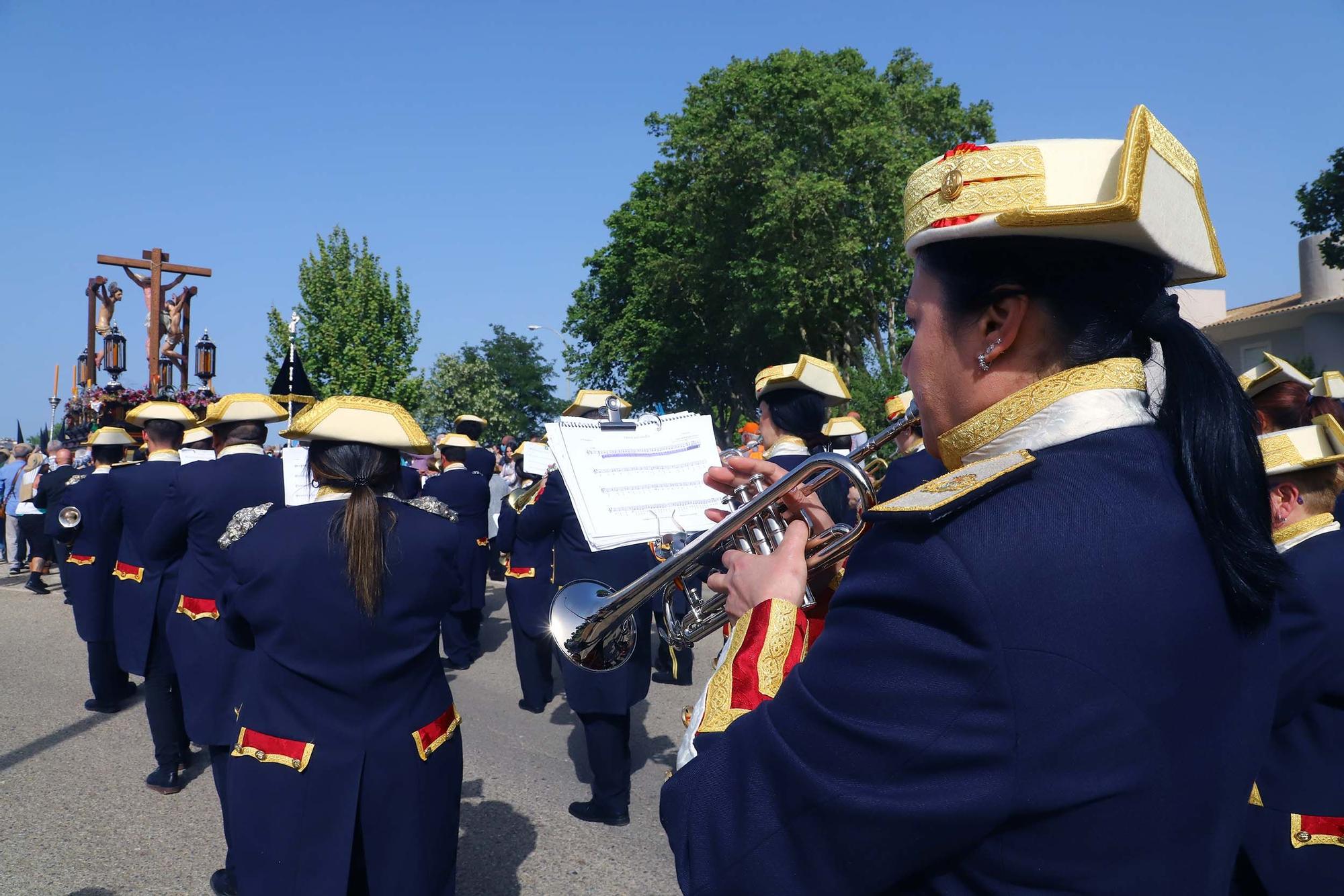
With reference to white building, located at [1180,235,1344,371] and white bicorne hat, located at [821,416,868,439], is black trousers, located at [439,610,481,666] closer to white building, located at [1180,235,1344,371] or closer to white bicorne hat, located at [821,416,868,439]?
white bicorne hat, located at [821,416,868,439]

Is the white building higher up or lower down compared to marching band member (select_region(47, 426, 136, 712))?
higher up

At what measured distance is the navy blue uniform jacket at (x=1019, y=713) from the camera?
3.51 ft

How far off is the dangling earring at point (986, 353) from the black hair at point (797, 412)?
3.41m

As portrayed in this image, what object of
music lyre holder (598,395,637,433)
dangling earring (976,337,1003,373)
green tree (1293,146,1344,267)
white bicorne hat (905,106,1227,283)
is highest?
green tree (1293,146,1344,267)

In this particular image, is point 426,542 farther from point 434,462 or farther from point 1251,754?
point 434,462

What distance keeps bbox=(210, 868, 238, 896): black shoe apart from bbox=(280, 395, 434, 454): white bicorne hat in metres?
2.46

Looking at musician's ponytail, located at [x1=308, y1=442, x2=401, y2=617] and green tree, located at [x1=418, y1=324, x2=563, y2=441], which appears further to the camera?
green tree, located at [x1=418, y1=324, x2=563, y2=441]

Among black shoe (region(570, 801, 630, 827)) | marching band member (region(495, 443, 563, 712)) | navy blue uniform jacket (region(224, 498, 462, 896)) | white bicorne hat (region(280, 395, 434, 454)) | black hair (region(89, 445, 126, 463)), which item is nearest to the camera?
navy blue uniform jacket (region(224, 498, 462, 896))

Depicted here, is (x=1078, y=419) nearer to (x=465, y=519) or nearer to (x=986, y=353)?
(x=986, y=353)

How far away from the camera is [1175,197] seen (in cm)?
131

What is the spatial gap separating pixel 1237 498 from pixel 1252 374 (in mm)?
4080

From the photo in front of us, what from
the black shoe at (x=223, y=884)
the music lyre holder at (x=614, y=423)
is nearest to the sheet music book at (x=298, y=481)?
the music lyre holder at (x=614, y=423)

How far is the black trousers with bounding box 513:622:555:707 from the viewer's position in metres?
7.63

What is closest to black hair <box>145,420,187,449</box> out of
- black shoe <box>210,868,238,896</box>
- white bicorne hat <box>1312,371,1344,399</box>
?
black shoe <box>210,868,238,896</box>
